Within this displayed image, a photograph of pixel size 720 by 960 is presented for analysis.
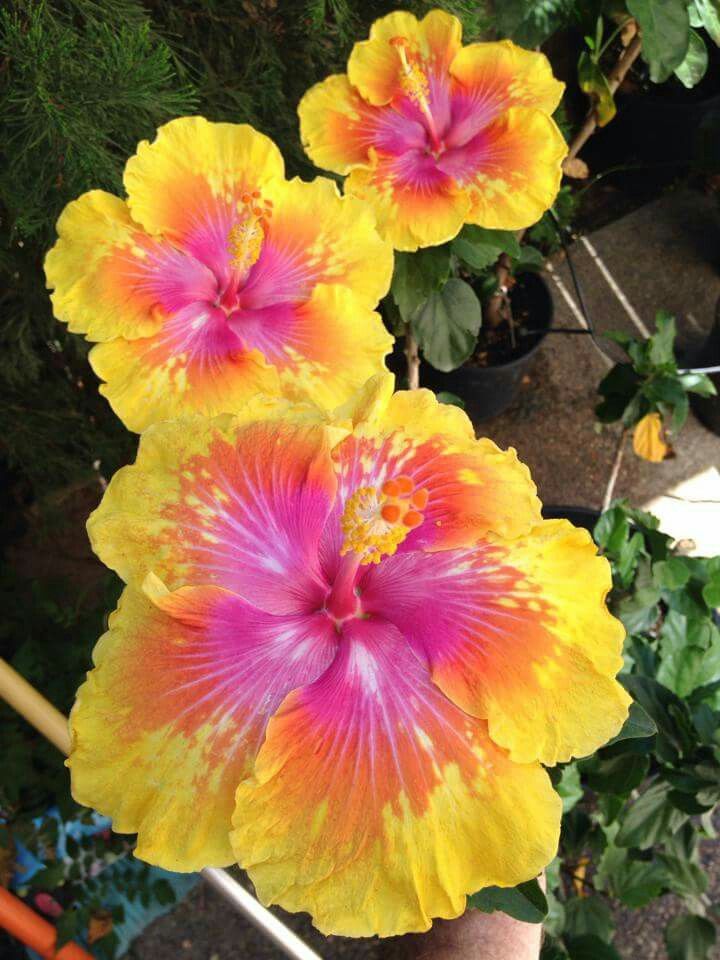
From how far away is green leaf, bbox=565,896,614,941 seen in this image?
4.71 ft

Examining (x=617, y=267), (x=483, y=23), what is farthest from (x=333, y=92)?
(x=617, y=267)

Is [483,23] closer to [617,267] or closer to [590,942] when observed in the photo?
[617,267]

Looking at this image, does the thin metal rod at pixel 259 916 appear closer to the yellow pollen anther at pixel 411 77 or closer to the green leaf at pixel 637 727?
the green leaf at pixel 637 727

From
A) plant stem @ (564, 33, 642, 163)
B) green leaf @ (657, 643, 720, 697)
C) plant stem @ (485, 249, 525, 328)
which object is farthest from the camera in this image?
plant stem @ (485, 249, 525, 328)

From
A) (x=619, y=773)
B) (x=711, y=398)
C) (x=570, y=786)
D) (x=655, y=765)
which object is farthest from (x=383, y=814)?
(x=711, y=398)

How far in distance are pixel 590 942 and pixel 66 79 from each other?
1.51 m

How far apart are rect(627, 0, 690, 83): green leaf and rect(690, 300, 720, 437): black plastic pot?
1253 millimetres

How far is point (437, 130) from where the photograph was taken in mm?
1190

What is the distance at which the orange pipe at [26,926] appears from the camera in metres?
0.98

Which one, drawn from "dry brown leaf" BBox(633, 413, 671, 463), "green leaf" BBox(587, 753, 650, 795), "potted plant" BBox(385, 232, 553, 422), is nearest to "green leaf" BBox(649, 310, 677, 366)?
"dry brown leaf" BBox(633, 413, 671, 463)

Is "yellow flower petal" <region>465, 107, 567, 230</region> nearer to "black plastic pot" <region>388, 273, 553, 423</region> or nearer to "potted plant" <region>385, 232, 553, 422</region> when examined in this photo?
"potted plant" <region>385, 232, 553, 422</region>

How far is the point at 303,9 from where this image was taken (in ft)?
4.75

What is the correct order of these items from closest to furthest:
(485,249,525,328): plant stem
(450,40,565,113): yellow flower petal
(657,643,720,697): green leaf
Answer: (450,40,565,113): yellow flower petal → (657,643,720,697): green leaf → (485,249,525,328): plant stem

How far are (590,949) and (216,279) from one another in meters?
1.18
